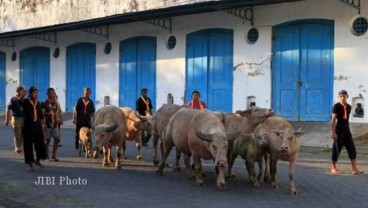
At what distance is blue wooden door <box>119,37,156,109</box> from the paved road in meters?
10.7

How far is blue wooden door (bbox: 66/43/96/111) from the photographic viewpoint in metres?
27.0

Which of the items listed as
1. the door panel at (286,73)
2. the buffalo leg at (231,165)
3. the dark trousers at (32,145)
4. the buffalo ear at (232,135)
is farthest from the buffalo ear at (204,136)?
the door panel at (286,73)

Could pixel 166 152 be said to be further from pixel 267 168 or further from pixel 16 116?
pixel 16 116

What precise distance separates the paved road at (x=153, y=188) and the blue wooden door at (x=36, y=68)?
1659 centimetres

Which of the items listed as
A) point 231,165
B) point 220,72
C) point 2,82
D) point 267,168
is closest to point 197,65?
point 220,72

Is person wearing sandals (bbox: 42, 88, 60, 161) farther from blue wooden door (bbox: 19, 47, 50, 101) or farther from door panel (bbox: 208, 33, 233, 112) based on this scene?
blue wooden door (bbox: 19, 47, 50, 101)

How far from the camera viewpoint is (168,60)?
23.2m

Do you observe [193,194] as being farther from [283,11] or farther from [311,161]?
[283,11]

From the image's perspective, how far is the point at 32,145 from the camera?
39.5 ft

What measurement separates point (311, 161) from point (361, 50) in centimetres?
527

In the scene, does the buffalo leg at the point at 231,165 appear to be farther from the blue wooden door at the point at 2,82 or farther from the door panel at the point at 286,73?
the blue wooden door at the point at 2,82

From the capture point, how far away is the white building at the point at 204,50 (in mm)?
18453

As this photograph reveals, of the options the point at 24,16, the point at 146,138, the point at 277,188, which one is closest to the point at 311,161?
the point at 277,188

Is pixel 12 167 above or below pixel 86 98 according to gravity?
below
